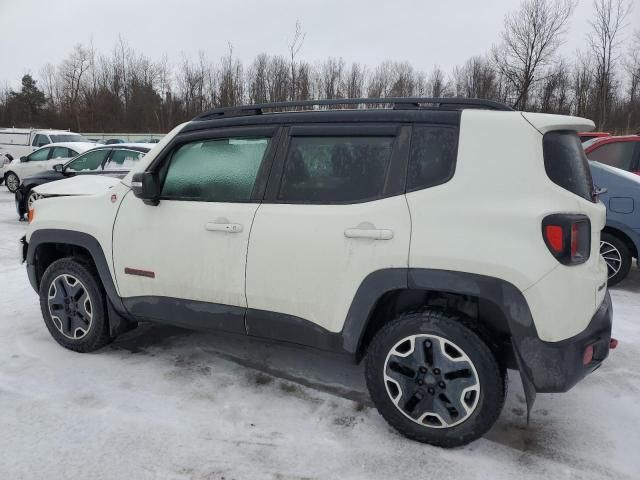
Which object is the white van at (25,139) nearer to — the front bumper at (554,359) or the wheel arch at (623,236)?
the wheel arch at (623,236)

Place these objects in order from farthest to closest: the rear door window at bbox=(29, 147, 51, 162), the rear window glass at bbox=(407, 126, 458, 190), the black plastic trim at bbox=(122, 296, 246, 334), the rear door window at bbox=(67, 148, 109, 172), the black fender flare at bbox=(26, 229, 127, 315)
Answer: the rear door window at bbox=(29, 147, 51, 162)
the rear door window at bbox=(67, 148, 109, 172)
the black fender flare at bbox=(26, 229, 127, 315)
the black plastic trim at bbox=(122, 296, 246, 334)
the rear window glass at bbox=(407, 126, 458, 190)

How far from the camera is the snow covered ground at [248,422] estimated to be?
255 cm

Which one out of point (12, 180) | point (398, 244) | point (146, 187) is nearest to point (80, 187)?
point (146, 187)

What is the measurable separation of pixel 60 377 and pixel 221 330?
124cm

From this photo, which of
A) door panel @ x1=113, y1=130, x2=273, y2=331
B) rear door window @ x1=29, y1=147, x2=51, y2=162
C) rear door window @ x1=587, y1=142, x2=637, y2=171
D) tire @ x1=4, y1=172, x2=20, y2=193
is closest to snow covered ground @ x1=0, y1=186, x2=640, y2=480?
door panel @ x1=113, y1=130, x2=273, y2=331

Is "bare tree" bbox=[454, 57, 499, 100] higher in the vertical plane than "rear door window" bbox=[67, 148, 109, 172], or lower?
higher

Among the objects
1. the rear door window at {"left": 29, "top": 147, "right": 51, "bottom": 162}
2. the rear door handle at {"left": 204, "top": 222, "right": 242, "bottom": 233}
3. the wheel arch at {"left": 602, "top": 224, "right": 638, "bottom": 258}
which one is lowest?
the wheel arch at {"left": 602, "top": 224, "right": 638, "bottom": 258}

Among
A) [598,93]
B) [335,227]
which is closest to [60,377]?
[335,227]

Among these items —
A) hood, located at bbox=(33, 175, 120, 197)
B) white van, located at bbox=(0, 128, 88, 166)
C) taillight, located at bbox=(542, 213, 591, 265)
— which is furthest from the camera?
white van, located at bbox=(0, 128, 88, 166)

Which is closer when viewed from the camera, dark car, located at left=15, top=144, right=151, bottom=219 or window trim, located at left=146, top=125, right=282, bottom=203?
window trim, located at left=146, top=125, right=282, bottom=203

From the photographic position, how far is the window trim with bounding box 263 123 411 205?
2721 millimetres

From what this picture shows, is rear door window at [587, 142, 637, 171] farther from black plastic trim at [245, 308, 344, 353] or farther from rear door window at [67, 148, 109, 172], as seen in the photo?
rear door window at [67, 148, 109, 172]

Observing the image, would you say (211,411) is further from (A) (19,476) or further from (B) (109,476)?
(A) (19,476)

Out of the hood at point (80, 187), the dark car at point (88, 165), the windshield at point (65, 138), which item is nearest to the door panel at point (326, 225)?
the hood at point (80, 187)
